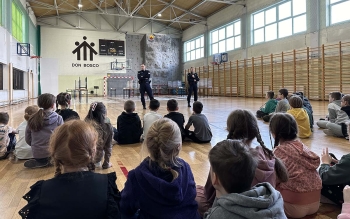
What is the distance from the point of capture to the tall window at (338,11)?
10438 millimetres

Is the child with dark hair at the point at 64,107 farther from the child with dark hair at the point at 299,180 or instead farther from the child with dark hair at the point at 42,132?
the child with dark hair at the point at 299,180

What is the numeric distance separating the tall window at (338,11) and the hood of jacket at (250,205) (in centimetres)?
1181

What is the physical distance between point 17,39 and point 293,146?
566 inches

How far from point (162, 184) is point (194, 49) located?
68.1 ft

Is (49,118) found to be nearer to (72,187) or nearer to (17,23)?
(72,187)

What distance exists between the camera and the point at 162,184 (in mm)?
1279

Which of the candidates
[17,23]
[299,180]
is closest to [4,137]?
[299,180]

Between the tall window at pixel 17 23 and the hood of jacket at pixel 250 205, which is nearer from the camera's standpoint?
the hood of jacket at pixel 250 205

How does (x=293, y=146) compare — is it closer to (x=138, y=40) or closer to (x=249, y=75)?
(x=249, y=75)

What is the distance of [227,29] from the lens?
17281 mm

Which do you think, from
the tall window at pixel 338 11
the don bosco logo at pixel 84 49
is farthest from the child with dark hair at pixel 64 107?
the don bosco logo at pixel 84 49

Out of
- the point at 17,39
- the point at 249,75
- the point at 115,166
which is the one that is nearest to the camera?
the point at 115,166

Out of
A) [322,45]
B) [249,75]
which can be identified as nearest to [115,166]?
[322,45]

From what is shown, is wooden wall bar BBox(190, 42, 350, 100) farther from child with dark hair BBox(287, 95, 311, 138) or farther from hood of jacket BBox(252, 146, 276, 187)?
hood of jacket BBox(252, 146, 276, 187)
